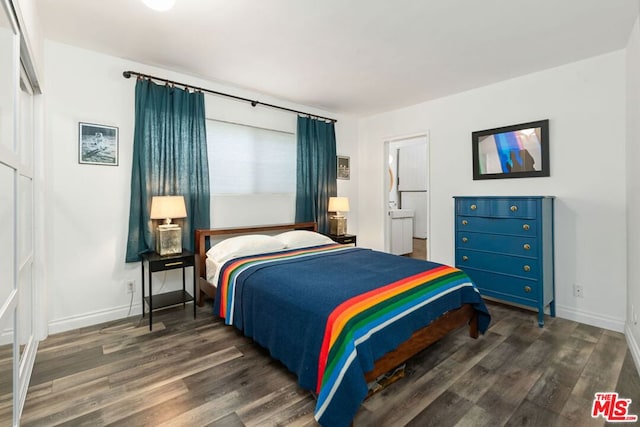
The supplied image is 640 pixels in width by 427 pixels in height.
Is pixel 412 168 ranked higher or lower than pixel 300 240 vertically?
higher

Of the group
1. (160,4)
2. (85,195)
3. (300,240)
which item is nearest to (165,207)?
(85,195)

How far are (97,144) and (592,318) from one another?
495cm

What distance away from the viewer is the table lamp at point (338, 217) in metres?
4.49

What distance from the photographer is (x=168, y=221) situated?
121 inches

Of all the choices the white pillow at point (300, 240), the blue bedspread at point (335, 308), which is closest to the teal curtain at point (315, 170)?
the white pillow at point (300, 240)

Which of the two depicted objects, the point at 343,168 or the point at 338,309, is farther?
the point at 343,168

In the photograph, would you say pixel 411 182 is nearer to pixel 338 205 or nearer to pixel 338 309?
pixel 338 205

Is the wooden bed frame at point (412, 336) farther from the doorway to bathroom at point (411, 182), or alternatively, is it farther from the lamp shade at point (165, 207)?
the doorway to bathroom at point (411, 182)

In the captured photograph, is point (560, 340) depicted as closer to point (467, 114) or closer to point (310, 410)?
point (310, 410)

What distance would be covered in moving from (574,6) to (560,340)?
2.56 metres

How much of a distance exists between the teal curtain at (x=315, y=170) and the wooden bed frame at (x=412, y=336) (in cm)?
39

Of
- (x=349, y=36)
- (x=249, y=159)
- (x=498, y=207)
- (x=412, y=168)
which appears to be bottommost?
(x=498, y=207)

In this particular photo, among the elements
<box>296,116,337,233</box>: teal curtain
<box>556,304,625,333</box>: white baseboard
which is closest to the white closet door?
<box>296,116,337,233</box>: teal curtain

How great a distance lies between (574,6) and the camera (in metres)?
2.13
